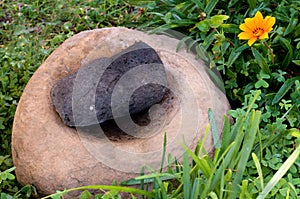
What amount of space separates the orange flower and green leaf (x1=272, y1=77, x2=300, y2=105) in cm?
34

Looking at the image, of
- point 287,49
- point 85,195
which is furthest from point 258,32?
point 85,195

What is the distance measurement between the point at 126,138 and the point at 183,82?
0.48 meters

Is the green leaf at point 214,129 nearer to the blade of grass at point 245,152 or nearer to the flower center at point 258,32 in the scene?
the blade of grass at point 245,152

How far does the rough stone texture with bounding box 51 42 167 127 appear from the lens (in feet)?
9.27

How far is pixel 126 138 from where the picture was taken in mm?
2855

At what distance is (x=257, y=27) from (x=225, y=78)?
0.50 meters

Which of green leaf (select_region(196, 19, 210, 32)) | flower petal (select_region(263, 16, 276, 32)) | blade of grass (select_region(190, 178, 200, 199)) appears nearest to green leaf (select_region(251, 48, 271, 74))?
flower petal (select_region(263, 16, 276, 32))

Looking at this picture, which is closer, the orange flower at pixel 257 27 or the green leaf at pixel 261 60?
the orange flower at pixel 257 27

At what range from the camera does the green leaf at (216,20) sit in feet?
10.3

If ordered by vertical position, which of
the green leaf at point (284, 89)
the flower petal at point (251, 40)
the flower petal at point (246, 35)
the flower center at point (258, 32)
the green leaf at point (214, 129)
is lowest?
the green leaf at point (214, 129)

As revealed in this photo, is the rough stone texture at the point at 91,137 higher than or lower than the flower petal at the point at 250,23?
lower

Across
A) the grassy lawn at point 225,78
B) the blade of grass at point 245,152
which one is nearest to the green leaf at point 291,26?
the grassy lawn at point 225,78

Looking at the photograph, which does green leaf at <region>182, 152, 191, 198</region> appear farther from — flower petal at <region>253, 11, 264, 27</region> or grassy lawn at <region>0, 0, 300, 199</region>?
flower petal at <region>253, 11, 264, 27</region>

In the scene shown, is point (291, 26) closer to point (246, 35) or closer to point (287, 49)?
point (287, 49)
